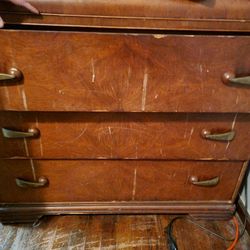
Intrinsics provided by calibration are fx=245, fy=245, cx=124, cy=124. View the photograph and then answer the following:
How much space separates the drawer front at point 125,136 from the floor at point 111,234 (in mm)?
318

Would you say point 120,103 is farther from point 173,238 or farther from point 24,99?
point 173,238

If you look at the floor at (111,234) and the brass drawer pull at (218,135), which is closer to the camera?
the brass drawer pull at (218,135)

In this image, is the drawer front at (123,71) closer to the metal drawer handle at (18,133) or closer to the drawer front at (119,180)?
the metal drawer handle at (18,133)

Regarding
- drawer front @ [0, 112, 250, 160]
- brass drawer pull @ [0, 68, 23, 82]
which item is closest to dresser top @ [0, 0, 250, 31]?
brass drawer pull @ [0, 68, 23, 82]

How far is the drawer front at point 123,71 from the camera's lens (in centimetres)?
59

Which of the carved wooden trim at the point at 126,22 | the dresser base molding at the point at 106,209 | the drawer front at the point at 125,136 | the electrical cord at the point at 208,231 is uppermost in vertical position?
the carved wooden trim at the point at 126,22

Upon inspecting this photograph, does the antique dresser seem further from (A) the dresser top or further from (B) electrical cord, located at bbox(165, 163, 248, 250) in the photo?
(B) electrical cord, located at bbox(165, 163, 248, 250)

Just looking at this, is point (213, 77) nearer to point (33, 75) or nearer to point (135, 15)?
point (135, 15)

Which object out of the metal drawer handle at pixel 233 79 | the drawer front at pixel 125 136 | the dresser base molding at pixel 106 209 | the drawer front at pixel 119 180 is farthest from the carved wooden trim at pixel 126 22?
the dresser base molding at pixel 106 209

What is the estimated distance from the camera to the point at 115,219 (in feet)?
3.21

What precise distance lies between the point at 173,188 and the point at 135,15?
2.01 feet

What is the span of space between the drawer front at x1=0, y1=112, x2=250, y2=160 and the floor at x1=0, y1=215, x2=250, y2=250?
1.04ft

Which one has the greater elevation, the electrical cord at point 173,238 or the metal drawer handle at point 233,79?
the metal drawer handle at point 233,79

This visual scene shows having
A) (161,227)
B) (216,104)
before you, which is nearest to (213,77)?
(216,104)
